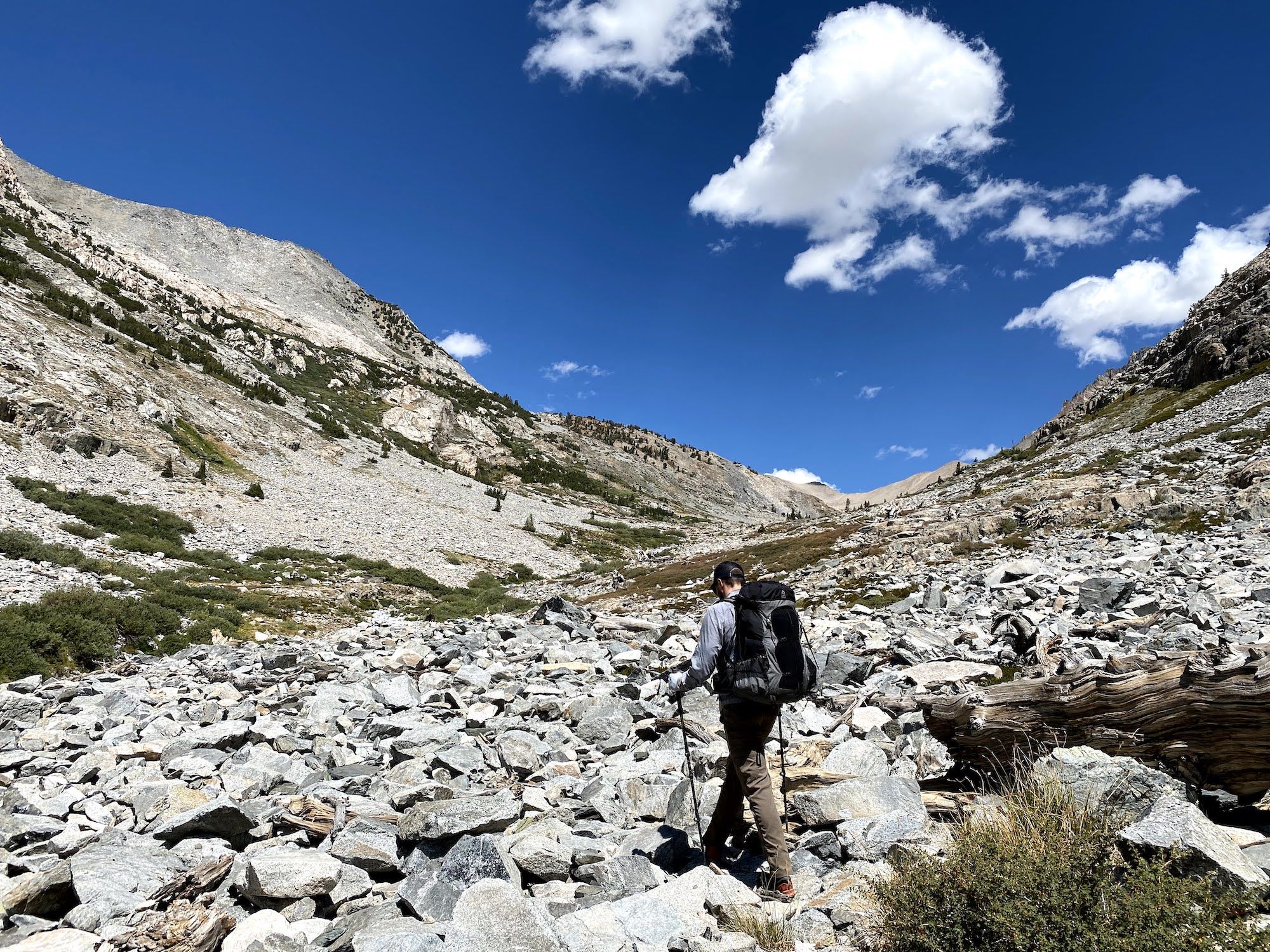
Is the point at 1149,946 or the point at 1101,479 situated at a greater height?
the point at 1101,479

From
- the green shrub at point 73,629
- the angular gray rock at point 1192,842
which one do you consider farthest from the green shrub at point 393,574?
the angular gray rock at point 1192,842

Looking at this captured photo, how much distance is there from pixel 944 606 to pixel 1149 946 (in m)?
13.9

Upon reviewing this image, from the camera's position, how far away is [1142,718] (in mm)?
5617

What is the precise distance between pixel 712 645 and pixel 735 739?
2.72 ft

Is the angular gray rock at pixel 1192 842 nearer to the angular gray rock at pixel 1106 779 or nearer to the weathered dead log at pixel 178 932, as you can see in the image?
the angular gray rock at pixel 1106 779

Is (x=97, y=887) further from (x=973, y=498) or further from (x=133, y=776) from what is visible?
(x=973, y=498)

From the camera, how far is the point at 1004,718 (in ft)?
20.7

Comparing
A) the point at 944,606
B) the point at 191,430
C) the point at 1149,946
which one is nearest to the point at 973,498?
the point at 944,606

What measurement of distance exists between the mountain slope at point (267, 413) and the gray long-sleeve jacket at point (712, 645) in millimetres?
27939

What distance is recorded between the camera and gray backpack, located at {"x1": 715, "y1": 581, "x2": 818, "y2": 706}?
5.38 m

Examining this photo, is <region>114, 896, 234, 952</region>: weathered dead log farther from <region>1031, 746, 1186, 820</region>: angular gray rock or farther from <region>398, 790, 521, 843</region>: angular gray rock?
<region>1031, 746, 1186, 820</region>: angular gray rock

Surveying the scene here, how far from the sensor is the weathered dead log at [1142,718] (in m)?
5.12

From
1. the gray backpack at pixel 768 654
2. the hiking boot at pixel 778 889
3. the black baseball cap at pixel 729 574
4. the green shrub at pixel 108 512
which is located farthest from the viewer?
the green shrub at pixel 108 512

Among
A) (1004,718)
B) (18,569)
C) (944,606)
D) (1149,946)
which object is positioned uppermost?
(18,569)
